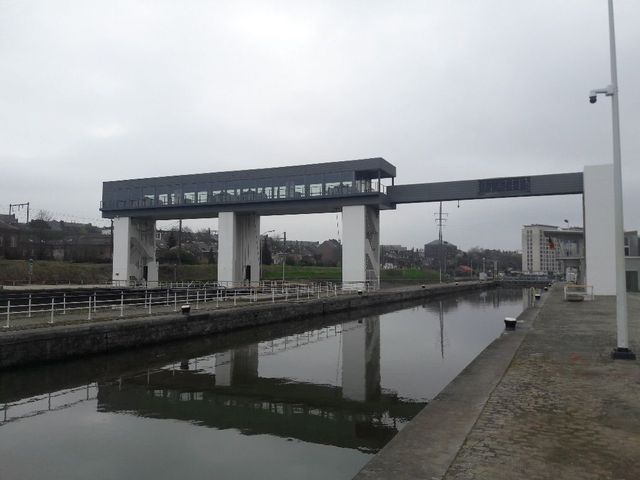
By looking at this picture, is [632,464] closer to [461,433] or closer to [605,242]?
[461,433]

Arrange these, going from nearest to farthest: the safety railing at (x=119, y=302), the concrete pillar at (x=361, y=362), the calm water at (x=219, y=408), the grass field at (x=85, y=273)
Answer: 1. the calm water at (x=219, y=408)
2. the concrete pillar at (x=361, y=362)
3. the safety railing at (x=119, y=302)
4. the grass field at (x=85, y=273)

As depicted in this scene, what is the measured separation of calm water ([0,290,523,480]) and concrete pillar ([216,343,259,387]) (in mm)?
30

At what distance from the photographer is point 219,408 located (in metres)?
9.56

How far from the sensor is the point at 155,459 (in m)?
6.84

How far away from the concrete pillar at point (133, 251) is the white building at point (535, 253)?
128330 mm

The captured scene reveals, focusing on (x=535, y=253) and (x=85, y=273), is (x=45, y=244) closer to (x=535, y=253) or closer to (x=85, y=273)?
(x=85, y=273)

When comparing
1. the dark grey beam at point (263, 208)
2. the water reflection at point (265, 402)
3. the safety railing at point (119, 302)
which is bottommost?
the water reflection at point (265, 402)

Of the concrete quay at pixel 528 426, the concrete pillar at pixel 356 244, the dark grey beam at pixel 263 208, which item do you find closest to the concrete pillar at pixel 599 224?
the dark grey beam at pixel 263 208

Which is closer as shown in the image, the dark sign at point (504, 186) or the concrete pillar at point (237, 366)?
the concrete pillar at point (237, 366)

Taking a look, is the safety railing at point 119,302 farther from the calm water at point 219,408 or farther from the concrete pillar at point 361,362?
the concrete pillar at point 361,362

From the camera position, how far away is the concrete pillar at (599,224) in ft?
110

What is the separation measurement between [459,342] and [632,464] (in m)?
14.4

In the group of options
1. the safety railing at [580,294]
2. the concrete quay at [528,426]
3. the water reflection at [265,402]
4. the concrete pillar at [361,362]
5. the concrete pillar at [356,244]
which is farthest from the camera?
the concrete pillar at [356,244]

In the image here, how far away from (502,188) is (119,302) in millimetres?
27214
